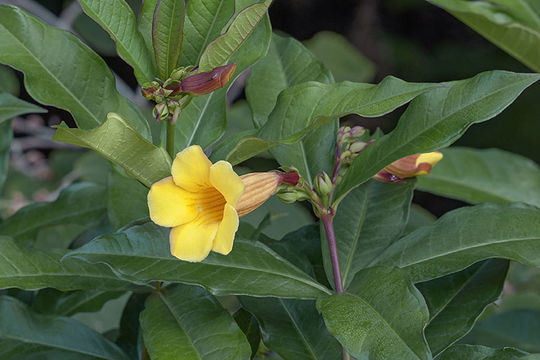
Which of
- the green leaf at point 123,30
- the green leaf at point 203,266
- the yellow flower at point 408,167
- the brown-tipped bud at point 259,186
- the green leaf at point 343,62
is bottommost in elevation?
the green leaf at point 343,62

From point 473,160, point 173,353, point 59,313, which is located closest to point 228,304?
point 59,313

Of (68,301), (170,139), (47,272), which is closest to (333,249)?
(170,139)

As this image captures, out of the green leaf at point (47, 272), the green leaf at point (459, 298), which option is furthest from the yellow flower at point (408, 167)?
the green leaf at point (47, 272)

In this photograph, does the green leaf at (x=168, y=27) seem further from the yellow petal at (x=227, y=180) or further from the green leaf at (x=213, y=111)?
the yellow petal at (x=227, y=180)

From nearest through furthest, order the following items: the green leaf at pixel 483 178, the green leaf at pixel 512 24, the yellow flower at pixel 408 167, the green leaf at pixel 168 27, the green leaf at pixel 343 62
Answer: the green leaf at pixel 168 27 < the yellow flower at pixel 408 167 < the green leaf at pixel 512 24 < the green leaf at pixel 483 178 < the green leaf at pixel 343 62

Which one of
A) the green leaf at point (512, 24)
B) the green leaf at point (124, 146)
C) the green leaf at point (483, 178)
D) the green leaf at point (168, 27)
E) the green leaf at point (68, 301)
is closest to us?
the green leaf at point (124, 146)

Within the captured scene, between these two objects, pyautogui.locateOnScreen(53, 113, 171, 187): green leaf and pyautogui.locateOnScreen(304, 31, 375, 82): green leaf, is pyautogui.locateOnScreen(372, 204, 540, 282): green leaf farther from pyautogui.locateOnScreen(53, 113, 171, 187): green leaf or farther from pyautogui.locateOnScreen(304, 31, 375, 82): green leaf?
pyautogui.locateOnScreen(304, 31, 375, 82): green leaf

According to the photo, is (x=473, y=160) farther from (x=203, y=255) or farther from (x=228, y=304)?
(x=203, y=255)
